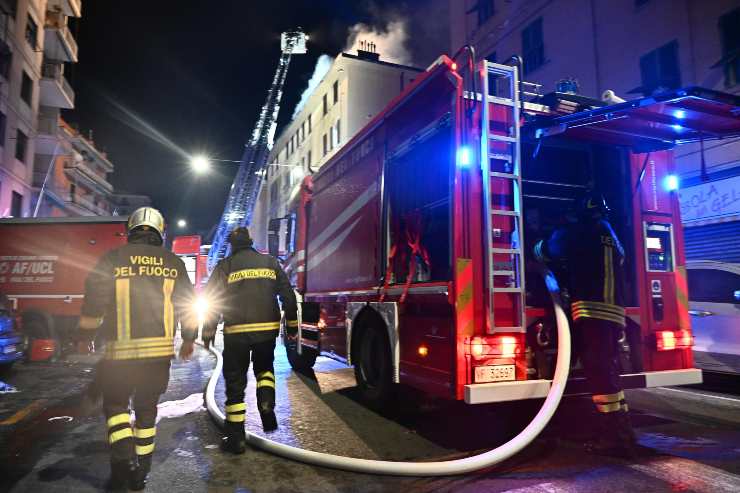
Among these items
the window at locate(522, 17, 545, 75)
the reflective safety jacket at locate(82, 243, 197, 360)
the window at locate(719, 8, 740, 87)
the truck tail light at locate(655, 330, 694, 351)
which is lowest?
the truck tail light at locate(655, 330, 694, 351)

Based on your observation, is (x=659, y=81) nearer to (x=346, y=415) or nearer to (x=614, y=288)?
(x=614, y=288)

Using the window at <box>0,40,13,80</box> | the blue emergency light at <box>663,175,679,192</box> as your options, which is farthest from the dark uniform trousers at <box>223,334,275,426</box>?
the window at <box>0,40,13,80</box>

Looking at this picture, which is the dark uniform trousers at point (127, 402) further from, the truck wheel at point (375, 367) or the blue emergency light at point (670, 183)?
the blue emergency light at point (670, 183)

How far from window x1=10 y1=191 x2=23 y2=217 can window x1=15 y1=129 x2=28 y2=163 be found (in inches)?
66.3

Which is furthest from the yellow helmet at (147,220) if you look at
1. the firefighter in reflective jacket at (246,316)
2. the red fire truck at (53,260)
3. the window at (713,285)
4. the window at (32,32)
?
the window at (32,32)

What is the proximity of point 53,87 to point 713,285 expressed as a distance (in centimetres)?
2868

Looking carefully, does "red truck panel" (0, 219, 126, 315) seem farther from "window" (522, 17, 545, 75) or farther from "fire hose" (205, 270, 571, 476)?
"window" (522, 17, 545, 75)

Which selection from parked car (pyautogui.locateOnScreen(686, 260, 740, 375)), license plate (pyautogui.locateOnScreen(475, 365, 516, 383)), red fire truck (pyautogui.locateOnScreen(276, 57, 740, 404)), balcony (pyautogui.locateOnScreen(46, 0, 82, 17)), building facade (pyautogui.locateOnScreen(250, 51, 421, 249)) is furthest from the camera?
building facade (pyautogui.locateOnScreen(250, 51, 421, 249))

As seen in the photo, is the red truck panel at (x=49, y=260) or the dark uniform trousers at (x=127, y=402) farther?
the red truck panel at (x=49, y=260)

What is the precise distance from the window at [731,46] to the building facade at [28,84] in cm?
2344

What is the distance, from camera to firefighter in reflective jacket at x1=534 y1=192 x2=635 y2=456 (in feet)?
12.6

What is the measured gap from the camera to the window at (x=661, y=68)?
1225 centimetres

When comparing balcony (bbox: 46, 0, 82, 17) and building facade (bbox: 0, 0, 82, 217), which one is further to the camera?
balcony (bbox: 46, 0, 82, 17)

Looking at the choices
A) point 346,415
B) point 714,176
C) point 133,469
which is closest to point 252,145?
point 714,176
